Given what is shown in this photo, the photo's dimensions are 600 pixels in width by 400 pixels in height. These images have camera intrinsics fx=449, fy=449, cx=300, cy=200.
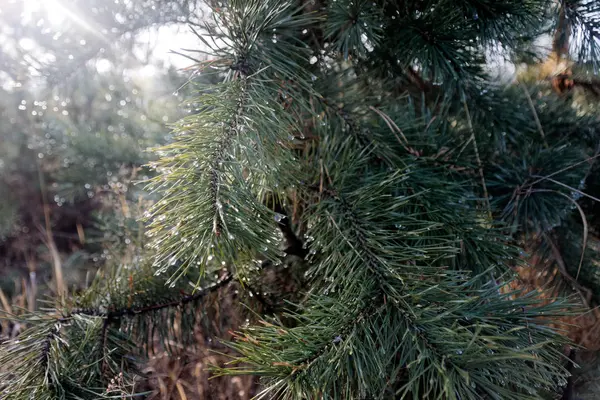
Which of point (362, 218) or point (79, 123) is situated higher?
point (79, 123)

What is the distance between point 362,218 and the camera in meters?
0.55

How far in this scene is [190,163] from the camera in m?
0.48

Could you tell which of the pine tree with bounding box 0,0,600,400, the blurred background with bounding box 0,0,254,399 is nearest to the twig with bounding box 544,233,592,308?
the pine tree with bounding box 0,0,600,400

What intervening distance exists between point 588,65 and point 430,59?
25 cm

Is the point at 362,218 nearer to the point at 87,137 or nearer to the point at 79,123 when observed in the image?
the point at 87,137

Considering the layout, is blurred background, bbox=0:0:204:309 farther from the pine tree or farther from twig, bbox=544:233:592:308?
twig, bbox=544:233:592:308

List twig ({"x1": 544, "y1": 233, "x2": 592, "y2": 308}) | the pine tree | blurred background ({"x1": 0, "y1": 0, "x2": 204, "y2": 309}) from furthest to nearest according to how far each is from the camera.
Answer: blurred background ({"x1": 0, "y1": 0, "x2": 204, "y2": 309}), twig ({"x1": 544, "y1": 233, "x2": 592, "y2": 308}), the pine tree

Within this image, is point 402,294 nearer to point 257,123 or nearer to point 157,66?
point 257,123

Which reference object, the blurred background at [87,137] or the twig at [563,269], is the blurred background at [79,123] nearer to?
the blurred background at [87,137]

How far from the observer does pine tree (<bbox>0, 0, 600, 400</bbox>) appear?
0.43 metres

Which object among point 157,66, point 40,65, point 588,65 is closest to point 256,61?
point 588,65

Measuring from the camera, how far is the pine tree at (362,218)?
17.1 inches

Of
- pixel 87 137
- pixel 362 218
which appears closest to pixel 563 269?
pixel 362 218

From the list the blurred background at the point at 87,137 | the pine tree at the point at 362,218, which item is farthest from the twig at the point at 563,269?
the blurred background at the point at 87,137
